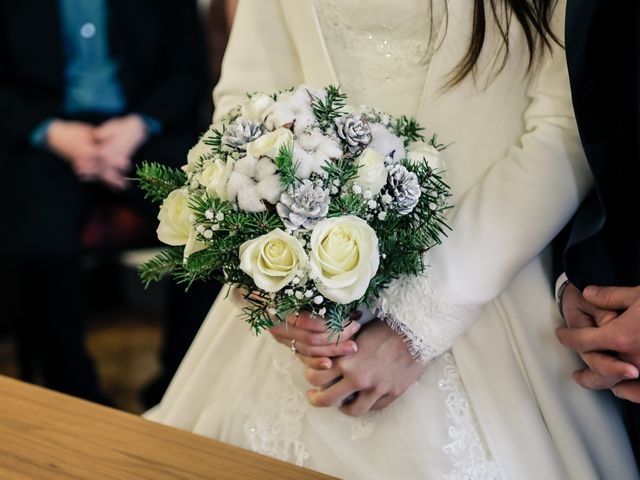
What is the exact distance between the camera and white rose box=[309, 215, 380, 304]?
0.95 m

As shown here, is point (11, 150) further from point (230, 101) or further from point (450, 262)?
point (450, 262)

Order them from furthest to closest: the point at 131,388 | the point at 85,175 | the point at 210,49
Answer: the point at 210,49, the point at 131,388, the point at 85,175

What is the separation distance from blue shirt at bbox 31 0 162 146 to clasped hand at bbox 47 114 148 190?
7 cm

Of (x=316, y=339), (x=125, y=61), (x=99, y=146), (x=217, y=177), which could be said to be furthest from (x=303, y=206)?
(x=125, y=61)

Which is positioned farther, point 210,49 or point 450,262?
point 210,49

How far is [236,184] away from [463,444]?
16.7 inches

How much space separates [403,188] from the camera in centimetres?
98

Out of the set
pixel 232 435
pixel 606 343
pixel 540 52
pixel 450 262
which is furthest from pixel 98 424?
pixel 540 52

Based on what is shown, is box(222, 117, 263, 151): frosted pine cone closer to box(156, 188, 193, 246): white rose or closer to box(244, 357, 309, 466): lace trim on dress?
box(156, 188, 193, 246): white rose

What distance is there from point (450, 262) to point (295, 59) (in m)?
0.45

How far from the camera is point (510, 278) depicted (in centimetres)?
112

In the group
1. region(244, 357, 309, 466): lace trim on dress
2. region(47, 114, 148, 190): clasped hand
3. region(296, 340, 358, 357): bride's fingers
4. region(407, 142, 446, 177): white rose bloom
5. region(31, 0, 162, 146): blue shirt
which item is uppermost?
region(407, 142, 446, 177): white rose bloom

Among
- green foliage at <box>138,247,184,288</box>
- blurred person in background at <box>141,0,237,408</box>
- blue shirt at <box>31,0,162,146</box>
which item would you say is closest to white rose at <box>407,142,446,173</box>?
green foliage at <box>138,247,184,288</box>

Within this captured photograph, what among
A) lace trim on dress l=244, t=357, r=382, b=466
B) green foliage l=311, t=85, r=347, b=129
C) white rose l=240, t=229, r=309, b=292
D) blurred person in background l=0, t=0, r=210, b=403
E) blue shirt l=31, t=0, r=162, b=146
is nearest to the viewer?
white rose l=240, t=229, r=309, b=292
